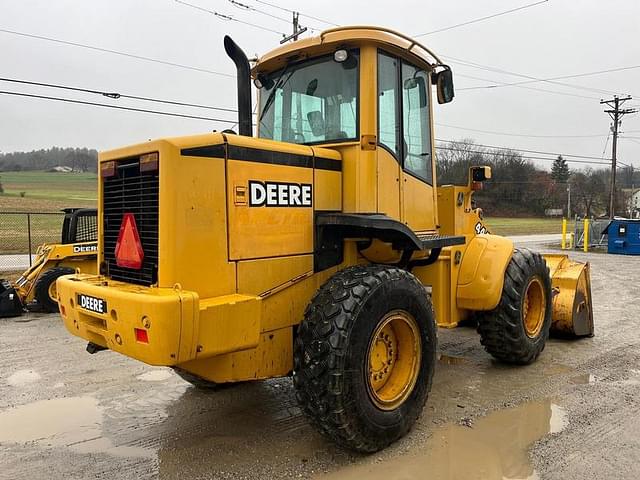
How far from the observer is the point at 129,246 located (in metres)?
3.68

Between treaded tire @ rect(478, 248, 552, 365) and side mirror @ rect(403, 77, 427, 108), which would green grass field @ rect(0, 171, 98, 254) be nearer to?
side mirror @ rect(403, 77, 427, 108)

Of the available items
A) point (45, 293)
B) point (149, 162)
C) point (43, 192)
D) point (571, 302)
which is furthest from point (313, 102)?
point (43, 192)

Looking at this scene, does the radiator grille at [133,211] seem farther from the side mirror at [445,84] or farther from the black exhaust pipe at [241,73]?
the side mirror at [445,84]

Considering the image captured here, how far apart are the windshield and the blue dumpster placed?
69.8 ft

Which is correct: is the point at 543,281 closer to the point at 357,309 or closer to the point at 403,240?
the point at 403,240

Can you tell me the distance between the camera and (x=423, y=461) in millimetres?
3746

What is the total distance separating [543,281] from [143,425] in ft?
14.3

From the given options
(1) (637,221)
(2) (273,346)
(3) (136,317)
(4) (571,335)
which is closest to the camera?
(3) (136,317)

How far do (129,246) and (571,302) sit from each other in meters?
5.50

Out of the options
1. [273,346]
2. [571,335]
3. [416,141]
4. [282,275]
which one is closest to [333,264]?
[282,275]

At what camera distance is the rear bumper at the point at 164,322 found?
303 centimetres

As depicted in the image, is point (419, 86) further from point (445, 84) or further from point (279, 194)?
point (279, 194)

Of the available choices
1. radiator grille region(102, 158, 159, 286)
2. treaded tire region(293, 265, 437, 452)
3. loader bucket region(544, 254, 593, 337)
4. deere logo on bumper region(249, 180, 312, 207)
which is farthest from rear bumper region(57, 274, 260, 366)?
loader bucket region(544, 254, 593, 337)

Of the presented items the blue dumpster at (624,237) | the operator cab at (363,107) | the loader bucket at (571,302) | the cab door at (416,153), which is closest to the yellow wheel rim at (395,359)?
the operator cab at (363,107)
